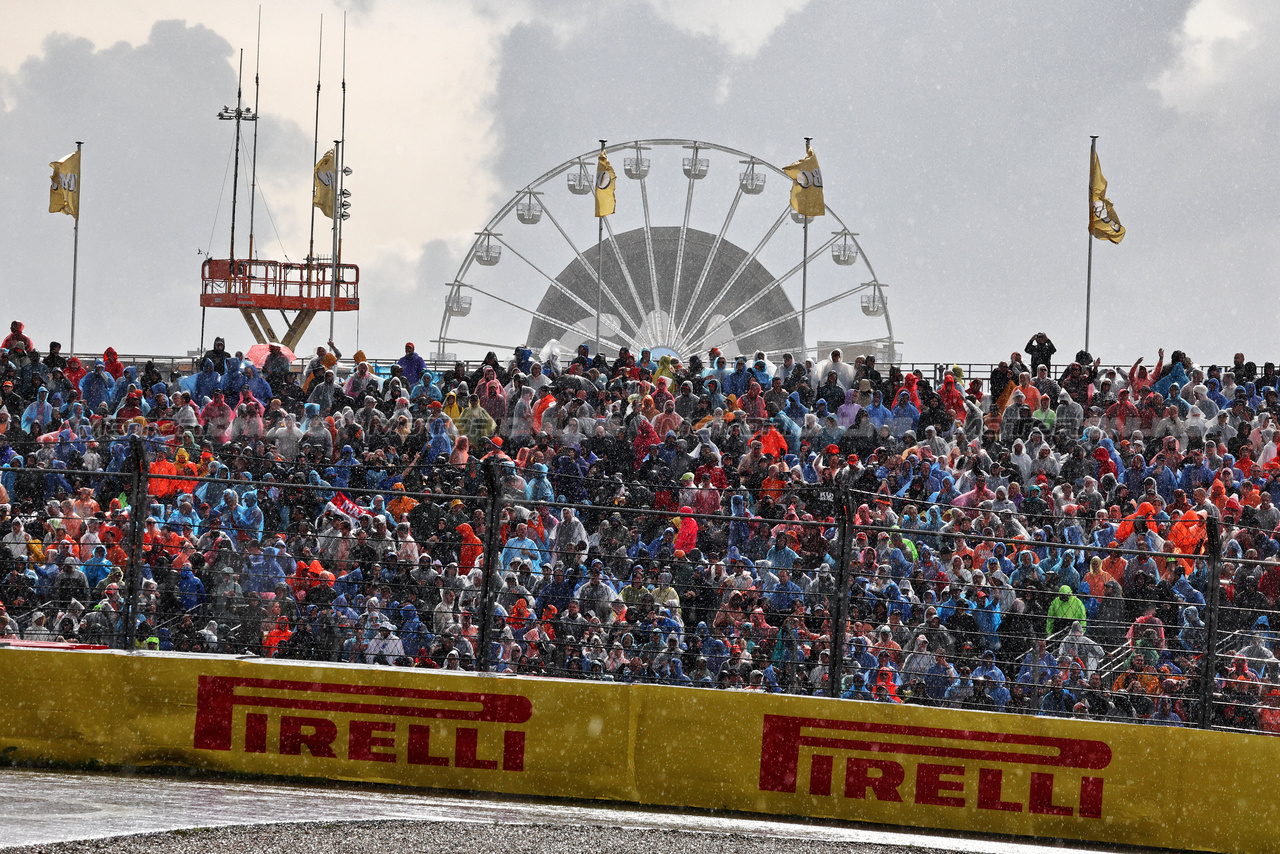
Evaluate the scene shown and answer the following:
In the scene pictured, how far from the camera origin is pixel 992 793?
7.80 m

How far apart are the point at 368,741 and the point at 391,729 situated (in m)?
0.15

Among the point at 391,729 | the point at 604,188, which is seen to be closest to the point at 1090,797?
the point at 391,729

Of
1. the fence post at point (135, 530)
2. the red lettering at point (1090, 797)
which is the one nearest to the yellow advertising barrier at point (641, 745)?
the red lettering at point (1090, 797)

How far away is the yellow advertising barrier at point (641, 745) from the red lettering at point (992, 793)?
11 mm

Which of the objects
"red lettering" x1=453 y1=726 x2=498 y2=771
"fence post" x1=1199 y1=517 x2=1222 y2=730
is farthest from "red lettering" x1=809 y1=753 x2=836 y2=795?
"fence post" x1=1199 y1=517 x2=1222 y2=730

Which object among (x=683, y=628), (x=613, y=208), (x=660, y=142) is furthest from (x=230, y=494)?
(x=660, y=142)

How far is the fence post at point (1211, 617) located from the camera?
24.6 ft

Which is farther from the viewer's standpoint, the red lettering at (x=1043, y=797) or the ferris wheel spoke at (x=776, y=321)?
the ferris wheel spoke at (x=776, y=321)

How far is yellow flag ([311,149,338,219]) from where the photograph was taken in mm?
34188

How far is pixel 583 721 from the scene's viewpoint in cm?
803

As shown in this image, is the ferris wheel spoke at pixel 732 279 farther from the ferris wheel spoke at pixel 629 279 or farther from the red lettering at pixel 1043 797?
the red lettering at pixel 1043 797

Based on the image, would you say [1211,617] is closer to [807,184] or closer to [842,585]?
[842,585]

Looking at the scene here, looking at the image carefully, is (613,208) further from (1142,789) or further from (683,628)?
(1142,789)

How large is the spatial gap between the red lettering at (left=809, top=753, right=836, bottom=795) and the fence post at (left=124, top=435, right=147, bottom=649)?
12.8 feet
